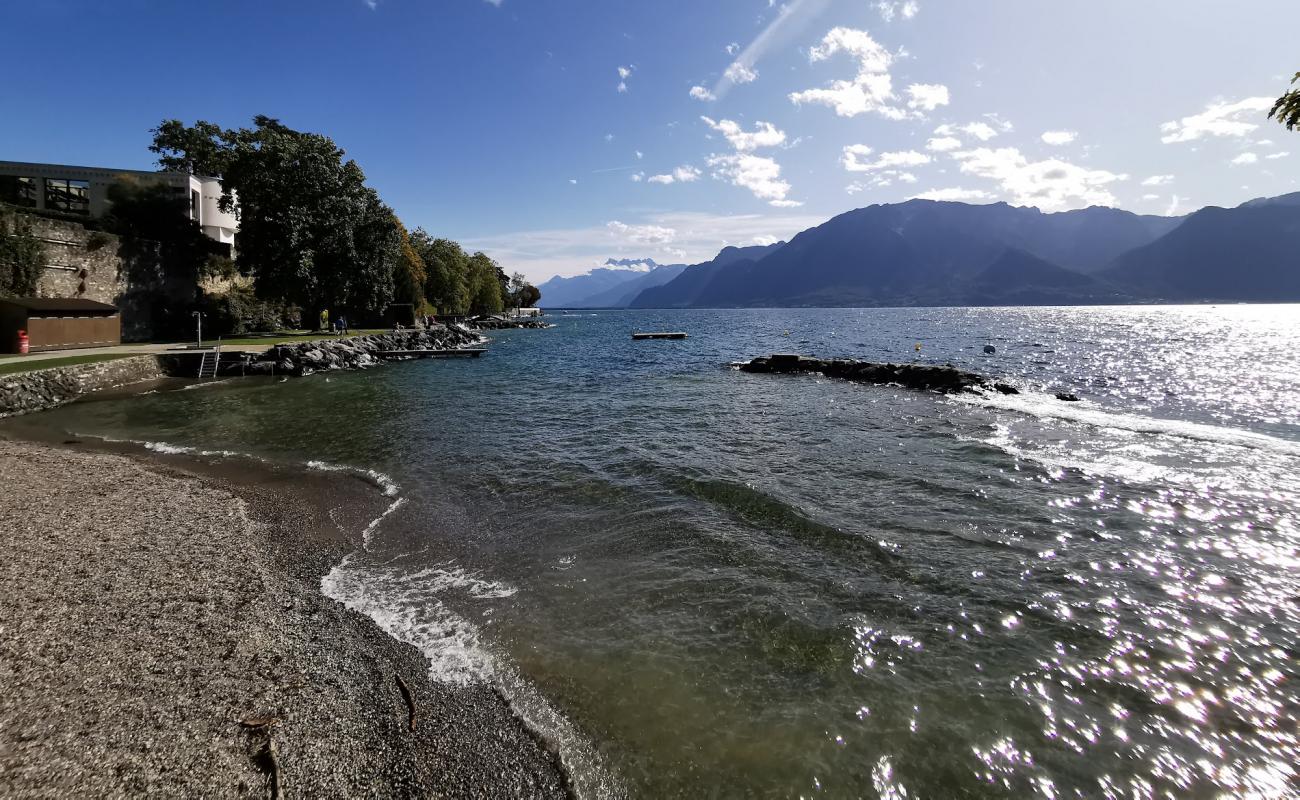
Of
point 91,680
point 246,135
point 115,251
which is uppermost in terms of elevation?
point 246,135

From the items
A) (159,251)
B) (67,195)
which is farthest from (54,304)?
(67,195)

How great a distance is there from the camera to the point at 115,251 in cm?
4081

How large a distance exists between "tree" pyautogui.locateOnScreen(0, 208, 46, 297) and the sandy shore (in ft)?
119

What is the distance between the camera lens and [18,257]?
33188 millimetres

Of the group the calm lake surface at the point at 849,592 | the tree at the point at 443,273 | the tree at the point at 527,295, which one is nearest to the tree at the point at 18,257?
the calm lake surface at the point at 849,592

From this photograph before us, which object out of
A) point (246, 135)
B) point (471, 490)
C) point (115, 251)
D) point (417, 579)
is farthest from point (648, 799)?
point (246, 135)

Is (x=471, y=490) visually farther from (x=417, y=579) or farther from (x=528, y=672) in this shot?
(x=528, y=672)

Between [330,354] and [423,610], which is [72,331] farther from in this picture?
[423,610]

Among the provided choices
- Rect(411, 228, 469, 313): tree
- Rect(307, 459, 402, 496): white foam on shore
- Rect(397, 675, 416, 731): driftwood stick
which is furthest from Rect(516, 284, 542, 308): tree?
Rect(397, 675, 416, 731): driftwood stick

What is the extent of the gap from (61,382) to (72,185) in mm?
48956

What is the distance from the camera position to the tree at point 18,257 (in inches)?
1286

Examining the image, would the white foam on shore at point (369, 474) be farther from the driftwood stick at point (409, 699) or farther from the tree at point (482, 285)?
the tree at point (482, 285)

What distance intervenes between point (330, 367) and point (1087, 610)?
4541 cm

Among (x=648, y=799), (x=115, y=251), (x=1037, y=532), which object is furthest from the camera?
(x=115, y=251)
